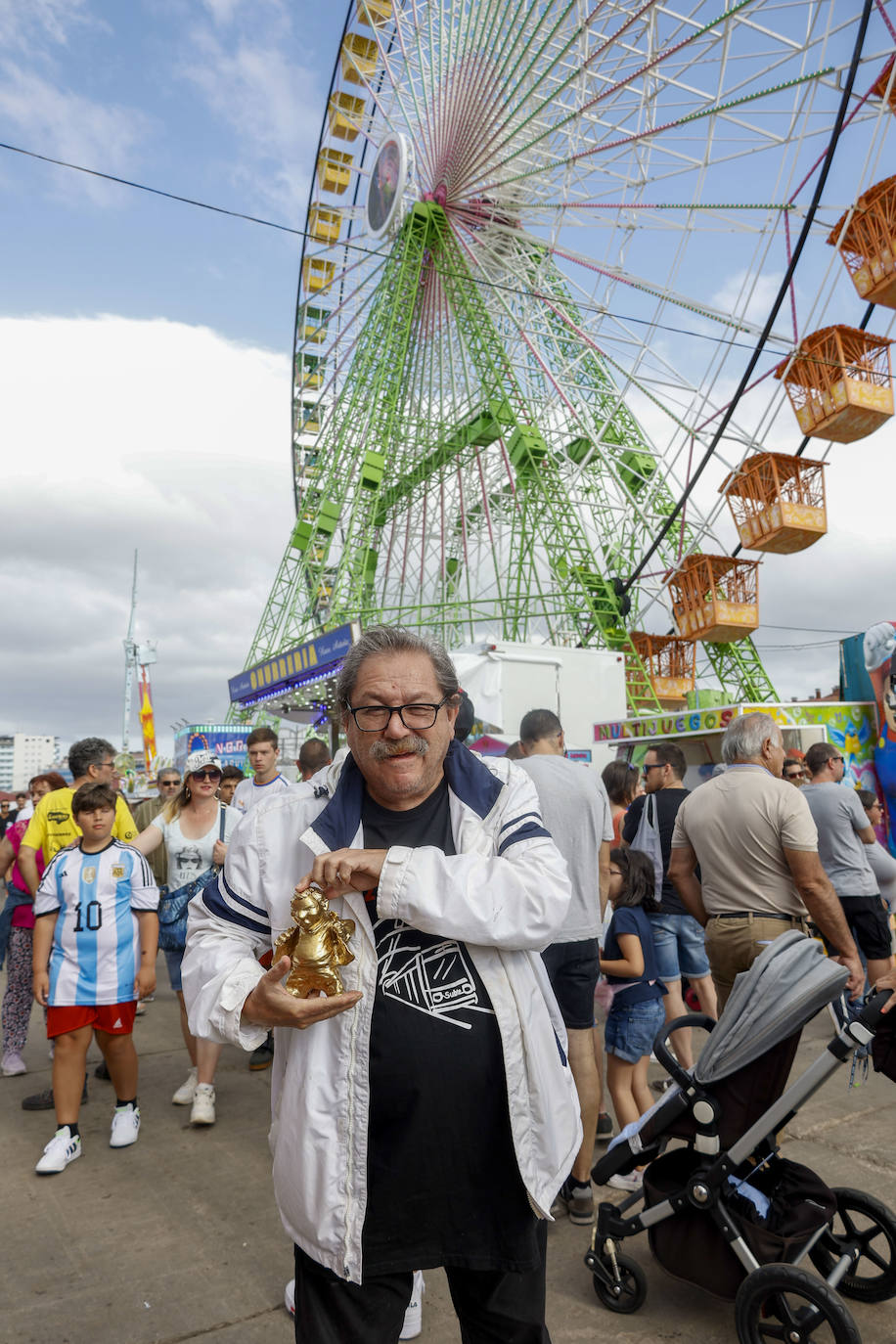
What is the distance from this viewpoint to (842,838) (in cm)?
477

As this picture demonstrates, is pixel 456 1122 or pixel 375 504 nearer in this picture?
pixel 456 1122

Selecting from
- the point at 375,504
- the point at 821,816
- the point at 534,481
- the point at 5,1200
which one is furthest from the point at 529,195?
the point at 5,1200

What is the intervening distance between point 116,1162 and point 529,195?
1882 centimetres

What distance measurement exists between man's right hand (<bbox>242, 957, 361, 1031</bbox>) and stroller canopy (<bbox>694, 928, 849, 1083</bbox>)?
141 cm

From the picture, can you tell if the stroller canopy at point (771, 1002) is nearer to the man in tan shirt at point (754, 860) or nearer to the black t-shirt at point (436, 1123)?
the man in tan shirt at point (754, 860)

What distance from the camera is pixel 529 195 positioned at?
58.2 feet

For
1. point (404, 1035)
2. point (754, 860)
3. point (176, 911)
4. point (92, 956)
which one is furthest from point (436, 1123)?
point (176, 911)

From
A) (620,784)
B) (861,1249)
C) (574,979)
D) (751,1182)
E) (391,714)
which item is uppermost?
(391,714)

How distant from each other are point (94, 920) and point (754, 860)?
2.82 meters

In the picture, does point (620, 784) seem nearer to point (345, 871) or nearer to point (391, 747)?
point (391, 747)

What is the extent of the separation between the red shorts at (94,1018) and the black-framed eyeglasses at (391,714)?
2748mm

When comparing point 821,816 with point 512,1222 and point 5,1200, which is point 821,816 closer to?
point 512,1222

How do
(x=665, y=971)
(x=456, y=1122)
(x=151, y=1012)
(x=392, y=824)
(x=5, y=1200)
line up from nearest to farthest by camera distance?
(x=456, y=1122) < (x=392, y=824) < (x=5, y=1200) < (x=665, y=971) < (x=151, y=1012)

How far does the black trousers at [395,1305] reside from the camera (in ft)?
5.05
